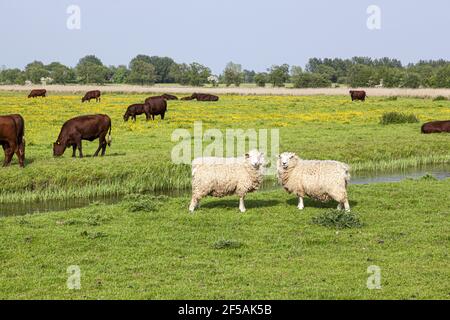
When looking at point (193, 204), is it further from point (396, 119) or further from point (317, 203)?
point (396, 119)

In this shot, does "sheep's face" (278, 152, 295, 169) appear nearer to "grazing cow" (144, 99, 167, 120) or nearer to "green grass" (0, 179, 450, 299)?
"green grass" (0, 179, 450, 299)

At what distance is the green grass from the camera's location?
9.16 meters

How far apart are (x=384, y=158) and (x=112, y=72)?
148611mm

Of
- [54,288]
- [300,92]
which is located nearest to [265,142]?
[54,288]

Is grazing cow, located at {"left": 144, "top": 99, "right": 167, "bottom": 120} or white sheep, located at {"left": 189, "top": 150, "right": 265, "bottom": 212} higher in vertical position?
grazing cow, located at {"left": 144, "top": 99, "right": 167, "bottom": 120}

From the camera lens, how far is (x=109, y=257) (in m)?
11.2

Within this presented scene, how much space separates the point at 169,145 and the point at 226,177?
507 inches

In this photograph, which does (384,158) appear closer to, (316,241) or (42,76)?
(316,241)

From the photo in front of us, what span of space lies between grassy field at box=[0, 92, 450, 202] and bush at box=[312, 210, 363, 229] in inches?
352

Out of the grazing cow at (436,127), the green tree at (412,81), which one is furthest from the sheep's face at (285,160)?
the green tree at (412,81)

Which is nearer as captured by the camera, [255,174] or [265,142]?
[255,174]

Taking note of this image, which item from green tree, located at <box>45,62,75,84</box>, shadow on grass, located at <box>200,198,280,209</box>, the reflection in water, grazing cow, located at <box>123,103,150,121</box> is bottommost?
the reflection in water

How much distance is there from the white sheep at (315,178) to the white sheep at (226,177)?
2.65ft

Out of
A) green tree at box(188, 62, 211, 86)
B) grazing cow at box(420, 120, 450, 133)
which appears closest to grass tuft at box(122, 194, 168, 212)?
grazing cow at box(420, 120, 450, 133)
